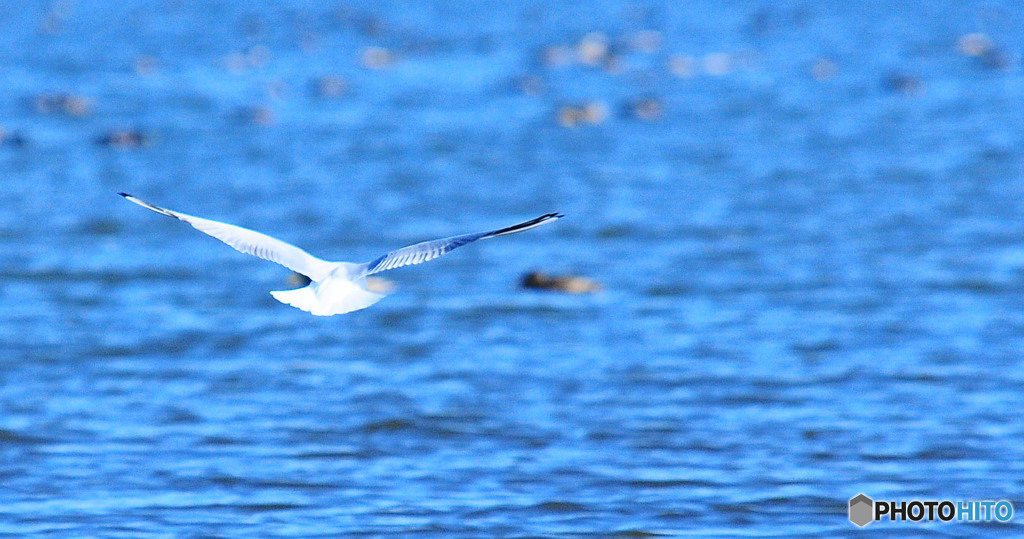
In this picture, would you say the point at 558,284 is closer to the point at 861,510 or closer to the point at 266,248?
the point at 861,510

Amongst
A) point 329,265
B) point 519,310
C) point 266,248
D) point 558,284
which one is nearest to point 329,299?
point 329,265

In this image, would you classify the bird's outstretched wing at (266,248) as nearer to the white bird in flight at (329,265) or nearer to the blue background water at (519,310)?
the white bird in flight at (329,265)

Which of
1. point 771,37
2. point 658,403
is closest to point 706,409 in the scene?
point 658,403

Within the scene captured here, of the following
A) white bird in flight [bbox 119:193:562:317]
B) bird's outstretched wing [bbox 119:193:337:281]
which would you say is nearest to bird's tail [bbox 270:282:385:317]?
white bird in flight [bbox 119:193:562:317]

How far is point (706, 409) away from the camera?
10.6 m

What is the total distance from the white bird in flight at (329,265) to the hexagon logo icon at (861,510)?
2.90 meters

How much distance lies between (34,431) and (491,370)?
Result: 9.95 ft

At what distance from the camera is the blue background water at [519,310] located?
916cm

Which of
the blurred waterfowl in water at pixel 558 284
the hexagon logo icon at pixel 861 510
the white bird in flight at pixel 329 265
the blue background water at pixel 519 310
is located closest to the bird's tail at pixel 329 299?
the white bird in flight at pixel 329 265

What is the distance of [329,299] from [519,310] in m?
6.64

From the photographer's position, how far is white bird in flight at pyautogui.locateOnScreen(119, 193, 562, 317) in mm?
6637

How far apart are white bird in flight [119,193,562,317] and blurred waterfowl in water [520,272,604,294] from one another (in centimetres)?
656

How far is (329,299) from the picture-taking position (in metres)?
6.74

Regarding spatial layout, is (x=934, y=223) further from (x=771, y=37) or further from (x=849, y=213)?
(x=771, y=37)
